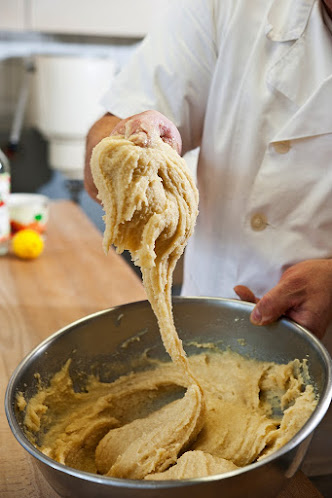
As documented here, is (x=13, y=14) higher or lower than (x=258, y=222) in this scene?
higher

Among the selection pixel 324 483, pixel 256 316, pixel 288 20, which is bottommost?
pixel 324 483

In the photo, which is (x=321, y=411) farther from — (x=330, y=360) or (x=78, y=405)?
(x=78, y=405)

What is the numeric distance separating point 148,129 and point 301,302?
35 centimetres

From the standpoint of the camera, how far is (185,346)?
0.90 m

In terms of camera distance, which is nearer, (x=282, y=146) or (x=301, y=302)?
(x=301, y=302)

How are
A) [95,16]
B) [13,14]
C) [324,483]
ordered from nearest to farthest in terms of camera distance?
[324,483], [13,14], [95,16]

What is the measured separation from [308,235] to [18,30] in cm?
167

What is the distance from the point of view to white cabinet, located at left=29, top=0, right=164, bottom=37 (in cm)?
211

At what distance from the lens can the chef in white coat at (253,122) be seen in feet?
3.06

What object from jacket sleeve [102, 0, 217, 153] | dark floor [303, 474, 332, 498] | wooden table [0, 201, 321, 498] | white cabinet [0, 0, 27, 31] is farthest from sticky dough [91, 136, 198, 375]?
white cabinet [0, 0, 27, 31]

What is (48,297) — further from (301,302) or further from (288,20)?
(288,20)

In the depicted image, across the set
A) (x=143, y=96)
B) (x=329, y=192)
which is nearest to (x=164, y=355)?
(x=329, y=192)

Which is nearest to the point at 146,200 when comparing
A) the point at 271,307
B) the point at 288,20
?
the point at 271,307

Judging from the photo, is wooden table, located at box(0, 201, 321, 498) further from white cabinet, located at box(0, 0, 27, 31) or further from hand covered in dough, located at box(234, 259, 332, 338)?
white cabinet, located at box(0, 0, 27, 31)
